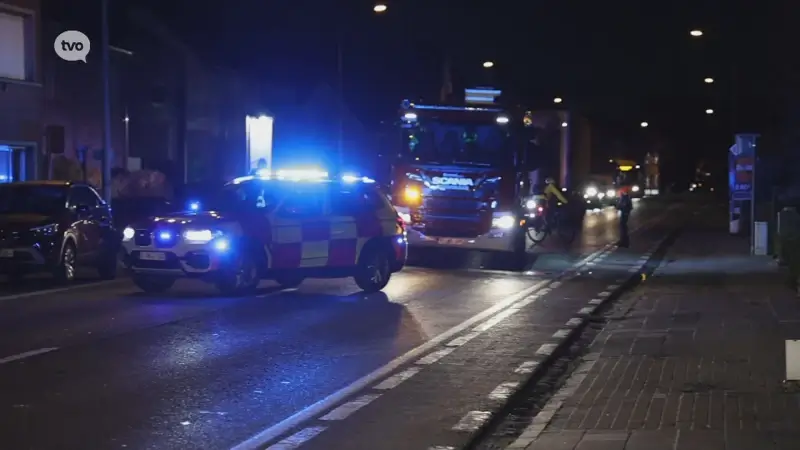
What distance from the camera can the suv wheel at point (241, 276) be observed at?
16016 mm

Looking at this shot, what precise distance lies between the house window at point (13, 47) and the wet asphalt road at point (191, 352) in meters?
11.3

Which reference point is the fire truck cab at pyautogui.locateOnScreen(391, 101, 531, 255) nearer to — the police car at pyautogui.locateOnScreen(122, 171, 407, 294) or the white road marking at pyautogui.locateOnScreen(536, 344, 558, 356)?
the police car at pyautogui.locateOnScreen(122, 171, 407, 294)

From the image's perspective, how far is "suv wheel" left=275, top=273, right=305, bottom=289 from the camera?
16.8 metres

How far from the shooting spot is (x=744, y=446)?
291 inches

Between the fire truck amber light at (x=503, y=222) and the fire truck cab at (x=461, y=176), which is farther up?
the fire truck cab at (x=461, y=176)

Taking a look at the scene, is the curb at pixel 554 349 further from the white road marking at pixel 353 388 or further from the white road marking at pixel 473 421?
the white road marking at pixel 353 388

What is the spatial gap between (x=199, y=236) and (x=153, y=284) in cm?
157

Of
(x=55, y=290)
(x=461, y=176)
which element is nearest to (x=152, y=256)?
(x=55, y=290)

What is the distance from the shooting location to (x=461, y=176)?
2355 centimetres

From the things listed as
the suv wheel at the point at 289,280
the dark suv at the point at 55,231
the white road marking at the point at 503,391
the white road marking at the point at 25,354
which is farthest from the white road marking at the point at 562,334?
the dark suv at the point at 55,231

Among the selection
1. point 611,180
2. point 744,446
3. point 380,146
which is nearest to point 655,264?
point 380,146

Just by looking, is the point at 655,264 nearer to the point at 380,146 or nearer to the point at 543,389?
the point at 380,146

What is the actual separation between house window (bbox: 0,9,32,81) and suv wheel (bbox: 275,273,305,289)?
521 inches

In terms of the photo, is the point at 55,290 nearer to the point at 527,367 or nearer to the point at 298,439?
the point at 527,367
